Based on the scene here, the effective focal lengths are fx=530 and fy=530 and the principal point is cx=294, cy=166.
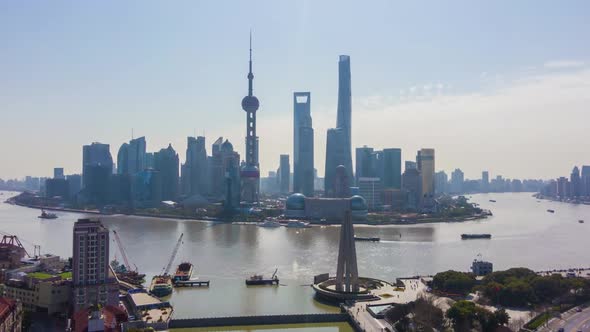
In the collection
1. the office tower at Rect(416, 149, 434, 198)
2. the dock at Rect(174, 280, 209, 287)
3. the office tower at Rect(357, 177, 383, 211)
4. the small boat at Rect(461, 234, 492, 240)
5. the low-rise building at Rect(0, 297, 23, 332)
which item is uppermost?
the office tower at Rect(416, 149, 434, 198)

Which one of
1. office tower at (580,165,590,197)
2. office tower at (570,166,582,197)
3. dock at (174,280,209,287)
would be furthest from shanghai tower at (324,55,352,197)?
office tower at (580,165,590,197)

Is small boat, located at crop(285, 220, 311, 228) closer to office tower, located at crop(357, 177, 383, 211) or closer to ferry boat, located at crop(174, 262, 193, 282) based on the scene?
office tower, located at crop(357, 177, 383, 211)

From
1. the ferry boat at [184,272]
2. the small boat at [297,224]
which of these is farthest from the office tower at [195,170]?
the ferry boat at [184,272]

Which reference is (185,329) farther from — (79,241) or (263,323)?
(79,241)

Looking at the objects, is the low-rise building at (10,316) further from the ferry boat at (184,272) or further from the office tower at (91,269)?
the ferry boat at (184,272)

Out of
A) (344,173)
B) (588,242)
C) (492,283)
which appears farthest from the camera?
(344,173)

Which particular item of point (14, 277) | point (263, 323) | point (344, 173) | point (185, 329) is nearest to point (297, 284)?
point (263, 323)

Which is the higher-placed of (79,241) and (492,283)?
(79,241)

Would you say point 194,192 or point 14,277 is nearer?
point 14,277
